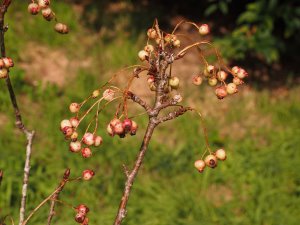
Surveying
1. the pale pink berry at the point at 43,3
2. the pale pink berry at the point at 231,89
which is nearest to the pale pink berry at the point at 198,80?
the pale pink berry at the point at 231,89

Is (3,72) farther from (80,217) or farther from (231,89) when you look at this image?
(231,89)

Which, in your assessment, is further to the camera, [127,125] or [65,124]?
[65,124]

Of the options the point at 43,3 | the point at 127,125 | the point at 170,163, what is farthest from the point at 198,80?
the point at 170,163

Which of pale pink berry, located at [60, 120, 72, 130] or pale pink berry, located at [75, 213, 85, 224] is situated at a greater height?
pale pink berry, located at [60, 120, 72, 130]

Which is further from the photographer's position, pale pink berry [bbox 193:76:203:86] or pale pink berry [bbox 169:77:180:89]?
pale pink berry [bbox 193:76:203:86]

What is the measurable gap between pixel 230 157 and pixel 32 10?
330 centimetres

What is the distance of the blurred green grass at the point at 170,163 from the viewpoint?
4.13 m

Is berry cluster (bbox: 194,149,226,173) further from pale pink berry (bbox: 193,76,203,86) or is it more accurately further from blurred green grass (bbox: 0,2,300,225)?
blurred green grass (bbox: 0,2,300,225)

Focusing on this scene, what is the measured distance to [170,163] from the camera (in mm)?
4586

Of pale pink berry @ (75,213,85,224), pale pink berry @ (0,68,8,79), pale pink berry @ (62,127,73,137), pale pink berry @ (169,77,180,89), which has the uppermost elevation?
pale pink berry @ (169,77,180,89)

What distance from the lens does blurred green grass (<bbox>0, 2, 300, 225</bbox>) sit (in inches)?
163

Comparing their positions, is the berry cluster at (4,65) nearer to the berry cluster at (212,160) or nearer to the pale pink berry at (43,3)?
the pale pink berry at (43,3)

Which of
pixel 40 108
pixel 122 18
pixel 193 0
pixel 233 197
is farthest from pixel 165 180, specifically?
pixel 193 0

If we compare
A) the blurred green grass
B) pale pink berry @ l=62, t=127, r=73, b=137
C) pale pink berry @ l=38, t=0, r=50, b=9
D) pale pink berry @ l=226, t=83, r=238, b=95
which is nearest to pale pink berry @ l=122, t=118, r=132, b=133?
pale pink berry @ l=62, t=127, r=73, b=137
